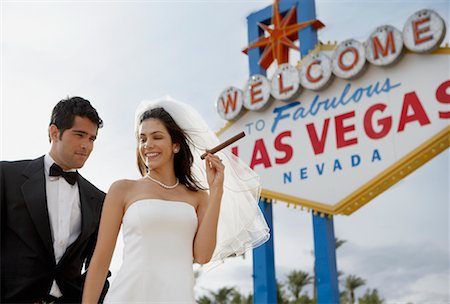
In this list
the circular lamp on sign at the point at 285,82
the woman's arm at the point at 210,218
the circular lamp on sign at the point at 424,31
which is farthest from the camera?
the circular lamp on sign at the point at 285,82

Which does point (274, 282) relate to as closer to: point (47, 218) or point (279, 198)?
point (279, 198)

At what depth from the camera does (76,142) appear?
101 inches

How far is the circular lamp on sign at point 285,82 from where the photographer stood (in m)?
8.71

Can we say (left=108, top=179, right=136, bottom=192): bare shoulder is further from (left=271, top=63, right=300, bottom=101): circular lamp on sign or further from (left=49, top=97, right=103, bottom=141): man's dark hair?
(left=271, top=63, right=300, bottom=101): circular lamp on sign

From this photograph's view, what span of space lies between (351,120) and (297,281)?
19.3 meters

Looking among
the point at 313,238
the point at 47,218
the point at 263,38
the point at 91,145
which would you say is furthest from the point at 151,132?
the point at 263,38


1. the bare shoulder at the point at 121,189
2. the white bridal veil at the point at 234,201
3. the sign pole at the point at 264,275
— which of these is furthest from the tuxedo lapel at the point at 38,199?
the sign pole at the point at 264,275

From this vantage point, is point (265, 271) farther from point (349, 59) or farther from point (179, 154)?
point (179, 154)

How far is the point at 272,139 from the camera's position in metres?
8.89

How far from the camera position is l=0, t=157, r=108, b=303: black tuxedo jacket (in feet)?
7.88

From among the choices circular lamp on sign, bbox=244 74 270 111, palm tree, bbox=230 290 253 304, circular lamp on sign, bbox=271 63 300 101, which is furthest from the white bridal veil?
palm tree, bbox=230 290 253 304

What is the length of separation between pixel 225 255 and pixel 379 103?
547 cm

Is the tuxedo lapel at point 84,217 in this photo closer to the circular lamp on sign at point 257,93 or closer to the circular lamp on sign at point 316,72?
the circular lamp on sign at point 316,72

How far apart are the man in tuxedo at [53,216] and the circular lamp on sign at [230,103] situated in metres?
6.78
